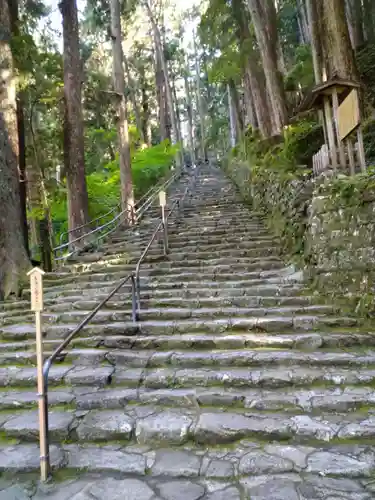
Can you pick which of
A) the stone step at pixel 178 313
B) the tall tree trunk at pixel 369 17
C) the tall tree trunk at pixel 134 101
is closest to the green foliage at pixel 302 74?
the tall tree trunk at pixel 369 17

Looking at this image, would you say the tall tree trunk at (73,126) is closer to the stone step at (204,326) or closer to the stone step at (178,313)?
the stone step at (178,313)

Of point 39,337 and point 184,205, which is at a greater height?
point 184,205

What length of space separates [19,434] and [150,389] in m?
1.26

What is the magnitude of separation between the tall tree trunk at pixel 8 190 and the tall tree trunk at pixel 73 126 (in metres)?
2.50

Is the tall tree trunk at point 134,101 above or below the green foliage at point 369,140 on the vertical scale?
above

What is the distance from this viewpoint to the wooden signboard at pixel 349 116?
528 centimetres

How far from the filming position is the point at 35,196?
33.9 ft

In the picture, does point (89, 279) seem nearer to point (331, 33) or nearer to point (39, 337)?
point (39, 337)

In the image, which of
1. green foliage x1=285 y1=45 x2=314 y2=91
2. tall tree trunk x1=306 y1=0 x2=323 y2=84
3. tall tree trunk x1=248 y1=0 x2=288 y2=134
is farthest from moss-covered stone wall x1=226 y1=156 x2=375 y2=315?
green foliage x1=285 y1=45 x2=314 y2=91

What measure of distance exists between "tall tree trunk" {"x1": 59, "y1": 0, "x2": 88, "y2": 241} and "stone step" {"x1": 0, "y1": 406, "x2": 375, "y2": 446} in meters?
6.80

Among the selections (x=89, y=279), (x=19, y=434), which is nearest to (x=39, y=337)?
(x=19, y=434)

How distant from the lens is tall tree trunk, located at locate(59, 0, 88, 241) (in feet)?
32.7

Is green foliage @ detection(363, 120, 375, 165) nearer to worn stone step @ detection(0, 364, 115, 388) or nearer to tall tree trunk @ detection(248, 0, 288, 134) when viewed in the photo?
tall tree trunk @ detection(248, 0, 288, 134)

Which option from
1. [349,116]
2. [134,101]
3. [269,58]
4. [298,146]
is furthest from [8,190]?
[134,101]
